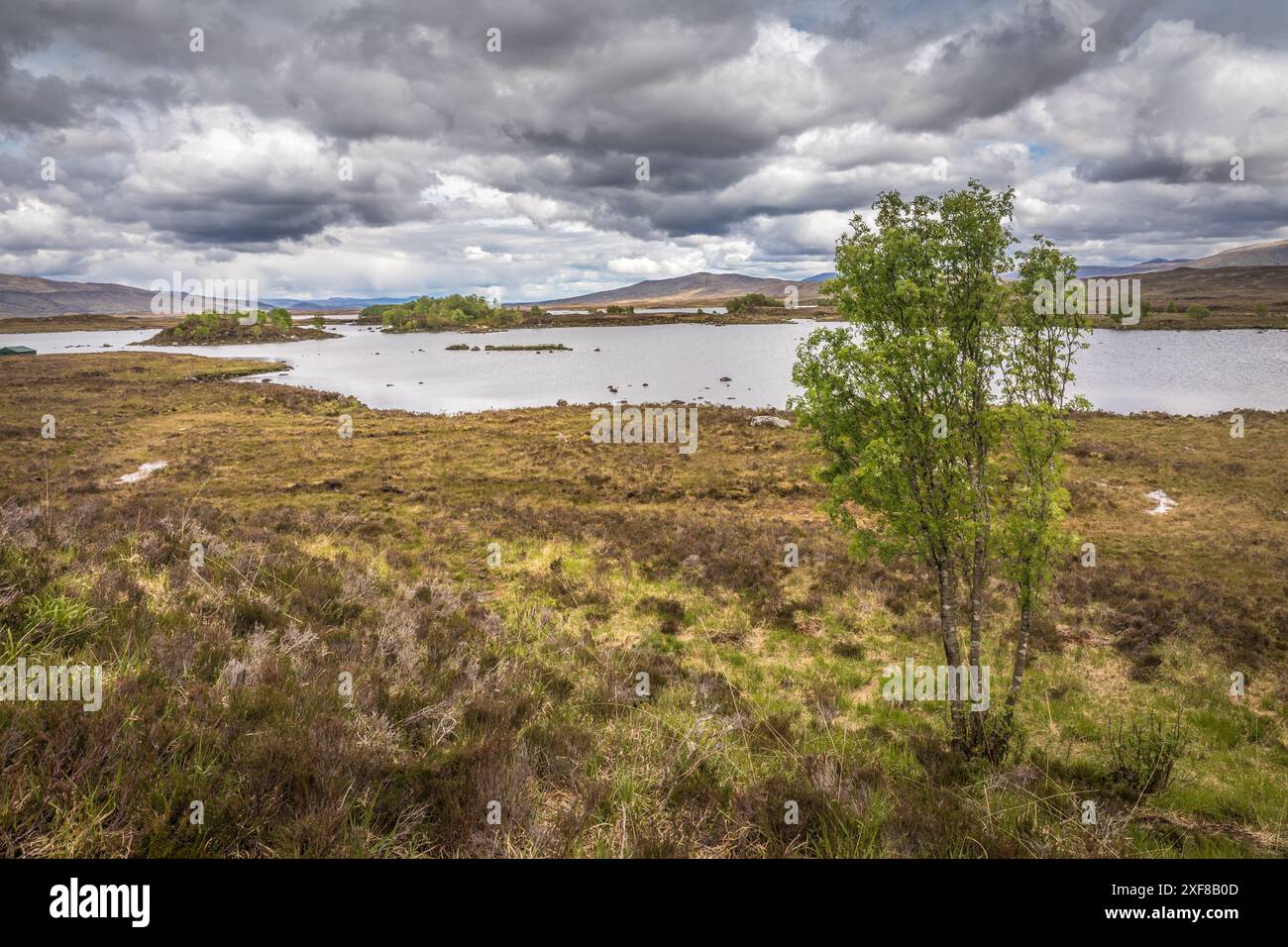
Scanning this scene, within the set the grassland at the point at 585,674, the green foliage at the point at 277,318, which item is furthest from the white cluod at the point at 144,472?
the green foliage at the point at 277,318

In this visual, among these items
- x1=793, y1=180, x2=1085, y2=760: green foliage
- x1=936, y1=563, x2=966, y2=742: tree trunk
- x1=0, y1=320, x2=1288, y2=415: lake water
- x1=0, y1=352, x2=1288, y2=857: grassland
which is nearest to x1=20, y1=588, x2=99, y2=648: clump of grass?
x1=0, y1=352, x2=1288, y2=857: grassland

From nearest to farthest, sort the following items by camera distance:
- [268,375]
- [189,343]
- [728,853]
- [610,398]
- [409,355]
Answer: [728,853] → [610,398] → [268,375] → [409,355] → [189,343]

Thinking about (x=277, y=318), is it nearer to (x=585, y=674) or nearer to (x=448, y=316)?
(x=448, y=316)

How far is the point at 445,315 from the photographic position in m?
180

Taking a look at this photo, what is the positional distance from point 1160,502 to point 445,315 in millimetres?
183859

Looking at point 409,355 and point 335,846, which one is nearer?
point 335,846

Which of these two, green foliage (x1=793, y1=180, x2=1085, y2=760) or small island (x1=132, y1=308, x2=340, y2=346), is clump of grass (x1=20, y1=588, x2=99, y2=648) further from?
small island (x1=132, y1=308, x2=340, y2=346)

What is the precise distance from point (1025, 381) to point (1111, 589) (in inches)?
426

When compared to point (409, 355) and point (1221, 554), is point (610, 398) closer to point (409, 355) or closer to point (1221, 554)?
point (1221, 554)

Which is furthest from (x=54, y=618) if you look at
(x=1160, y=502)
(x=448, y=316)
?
(x=448, y=316)

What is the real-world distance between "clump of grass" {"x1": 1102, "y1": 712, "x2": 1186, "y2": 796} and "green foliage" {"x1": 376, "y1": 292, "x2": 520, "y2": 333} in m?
184

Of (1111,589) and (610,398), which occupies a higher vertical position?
(610,398)
